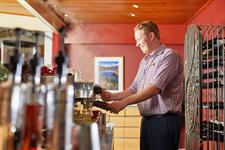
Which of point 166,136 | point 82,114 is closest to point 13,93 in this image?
point 82,114

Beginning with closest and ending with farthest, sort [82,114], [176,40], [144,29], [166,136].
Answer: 1. [82,114]
2. [166,136]
3. [144,29]
4. [176,40]

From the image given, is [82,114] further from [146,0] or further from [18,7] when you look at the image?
[18,7]

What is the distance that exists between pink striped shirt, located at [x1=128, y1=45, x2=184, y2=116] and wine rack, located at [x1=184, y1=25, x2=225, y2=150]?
3.78 ft

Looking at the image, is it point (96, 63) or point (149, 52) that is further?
point (96, 63)

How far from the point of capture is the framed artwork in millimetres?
7203

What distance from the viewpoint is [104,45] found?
728cm

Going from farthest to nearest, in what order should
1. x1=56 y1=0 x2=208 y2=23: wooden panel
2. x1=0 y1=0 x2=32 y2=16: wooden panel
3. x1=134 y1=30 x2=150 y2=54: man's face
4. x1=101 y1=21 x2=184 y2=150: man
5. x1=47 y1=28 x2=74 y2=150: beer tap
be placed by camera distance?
1. x1=0 y1=0 x2=32 y2=16: wooden panel
2. x1=56 y1=0 x2=208 y2=23: wooden panel
3. x1=134 y1=30 x2=150 y2=54: man's face
4. x1=101 y1=21 x2=184 y2=150: man
5. x1=47 y1=28 x2=74 y2=150: beer tap

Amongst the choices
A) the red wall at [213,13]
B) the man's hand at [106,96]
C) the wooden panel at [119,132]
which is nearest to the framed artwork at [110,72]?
the wooden panel at [119,132]

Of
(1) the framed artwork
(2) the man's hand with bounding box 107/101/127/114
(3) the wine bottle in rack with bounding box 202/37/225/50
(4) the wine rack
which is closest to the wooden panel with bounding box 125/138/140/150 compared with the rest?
(1) the framed artwork

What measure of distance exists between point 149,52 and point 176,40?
15.2 feet

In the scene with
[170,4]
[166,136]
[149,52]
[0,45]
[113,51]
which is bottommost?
[166,136]

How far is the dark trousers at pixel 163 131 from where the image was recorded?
2.44m

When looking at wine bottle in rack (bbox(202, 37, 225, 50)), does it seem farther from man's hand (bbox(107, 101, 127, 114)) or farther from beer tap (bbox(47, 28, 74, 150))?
beer tap (bbox(47, 28, 74, 150))

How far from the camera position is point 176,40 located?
23.5 feet
